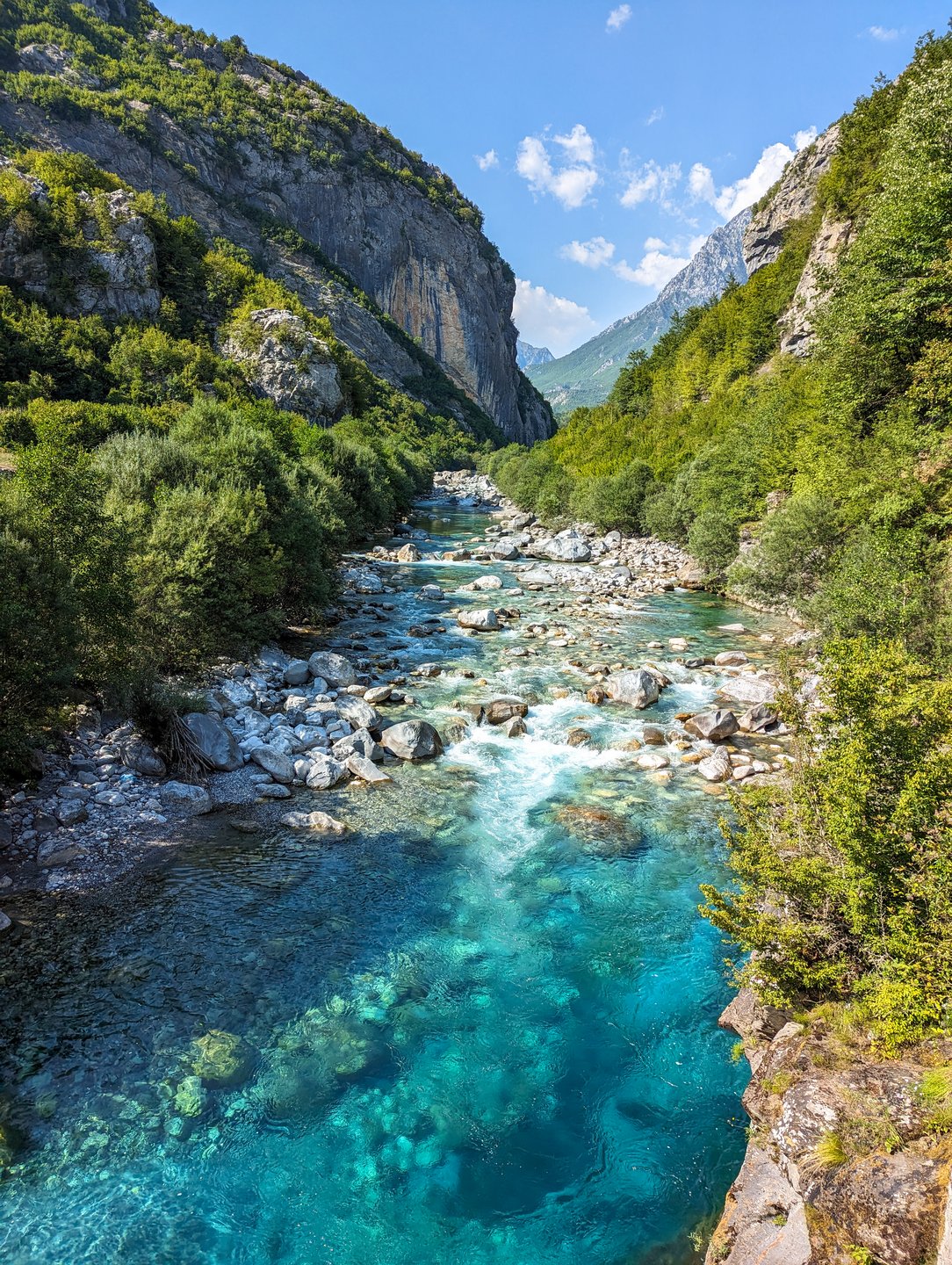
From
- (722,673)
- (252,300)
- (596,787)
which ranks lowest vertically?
(596,787)

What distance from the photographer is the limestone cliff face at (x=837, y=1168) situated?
378cm

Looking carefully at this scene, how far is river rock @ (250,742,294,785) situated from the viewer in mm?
12836

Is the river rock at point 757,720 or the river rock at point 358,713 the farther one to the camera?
the river rock at point 757,720

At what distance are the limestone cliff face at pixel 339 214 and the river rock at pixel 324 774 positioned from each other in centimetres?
10867

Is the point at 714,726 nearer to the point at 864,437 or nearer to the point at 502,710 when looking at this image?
the point at 502,710

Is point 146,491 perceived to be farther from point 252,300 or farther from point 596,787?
point 252,300

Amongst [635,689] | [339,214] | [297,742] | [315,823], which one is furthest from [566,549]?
[339,214]

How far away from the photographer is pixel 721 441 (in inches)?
1491

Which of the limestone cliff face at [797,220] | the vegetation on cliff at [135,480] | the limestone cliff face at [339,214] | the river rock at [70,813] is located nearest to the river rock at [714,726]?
the vegetation on cliff at [135,480]

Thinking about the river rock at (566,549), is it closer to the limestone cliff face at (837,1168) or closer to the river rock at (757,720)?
the river rock at (757,720)

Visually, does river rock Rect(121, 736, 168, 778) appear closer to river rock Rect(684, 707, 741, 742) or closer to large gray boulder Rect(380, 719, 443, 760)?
large gray boulder Rect(380, 719, 443, 760)

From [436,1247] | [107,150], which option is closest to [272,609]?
[436,1247]

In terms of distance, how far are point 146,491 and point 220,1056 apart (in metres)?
16.7

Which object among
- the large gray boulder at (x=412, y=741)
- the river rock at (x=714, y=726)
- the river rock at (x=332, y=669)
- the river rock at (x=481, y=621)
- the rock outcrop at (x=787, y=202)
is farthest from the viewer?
the rock outcrop at (x=787, y=202)
